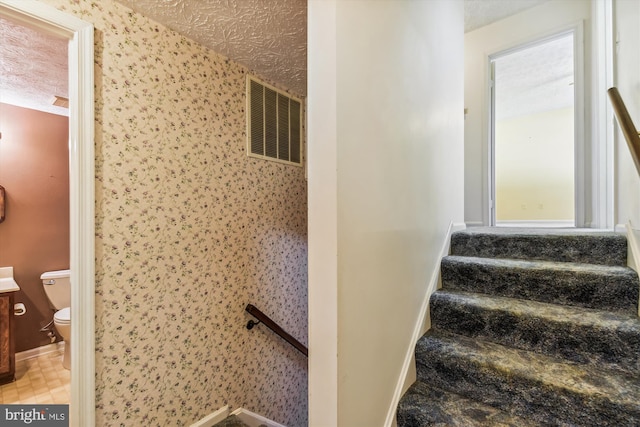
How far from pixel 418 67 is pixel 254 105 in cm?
115

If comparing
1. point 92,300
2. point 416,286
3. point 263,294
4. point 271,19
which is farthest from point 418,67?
point 92,300

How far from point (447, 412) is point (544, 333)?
567 mm

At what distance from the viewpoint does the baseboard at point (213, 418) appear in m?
1.62

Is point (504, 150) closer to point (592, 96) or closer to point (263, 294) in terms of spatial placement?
point (592, 96)

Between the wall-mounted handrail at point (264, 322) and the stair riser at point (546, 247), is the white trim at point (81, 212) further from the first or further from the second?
the stair riser at point (546, 247)

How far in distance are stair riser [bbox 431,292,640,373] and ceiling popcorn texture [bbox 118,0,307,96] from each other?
174cm

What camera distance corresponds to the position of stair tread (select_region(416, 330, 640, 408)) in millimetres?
963

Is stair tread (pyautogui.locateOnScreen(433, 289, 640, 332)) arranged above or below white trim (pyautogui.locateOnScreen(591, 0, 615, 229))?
below

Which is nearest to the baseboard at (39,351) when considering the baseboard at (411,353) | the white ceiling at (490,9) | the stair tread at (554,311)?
the baseboard at (411,353)

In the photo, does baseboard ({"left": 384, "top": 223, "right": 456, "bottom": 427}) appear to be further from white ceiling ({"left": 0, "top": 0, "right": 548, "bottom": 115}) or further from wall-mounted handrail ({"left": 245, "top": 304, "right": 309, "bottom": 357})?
white ceiling ({"left": 0, "top": 0, "right": 548, "bottom": 115})

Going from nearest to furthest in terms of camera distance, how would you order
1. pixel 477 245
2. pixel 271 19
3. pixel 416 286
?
1. pixel 416 286
2. pixel 271 19
3. pixel 477 245

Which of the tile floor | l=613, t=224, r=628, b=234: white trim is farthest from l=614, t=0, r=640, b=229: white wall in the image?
the tile floor

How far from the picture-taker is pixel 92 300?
1203 millimetres

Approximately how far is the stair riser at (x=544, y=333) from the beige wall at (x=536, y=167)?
199 inches
